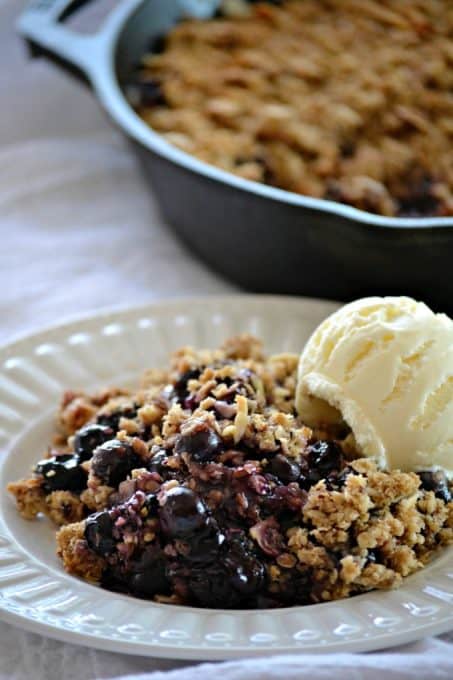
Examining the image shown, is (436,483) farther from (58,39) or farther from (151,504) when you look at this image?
(58,39)

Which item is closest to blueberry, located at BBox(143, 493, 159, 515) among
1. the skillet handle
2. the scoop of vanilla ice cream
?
the scoop of vanilla ice cream

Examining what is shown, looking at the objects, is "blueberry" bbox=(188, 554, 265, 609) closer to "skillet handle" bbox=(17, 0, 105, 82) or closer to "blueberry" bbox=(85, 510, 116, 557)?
"blueberry" bbox=(85, 510, 116, 557)

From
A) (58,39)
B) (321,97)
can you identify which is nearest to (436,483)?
(321,97)

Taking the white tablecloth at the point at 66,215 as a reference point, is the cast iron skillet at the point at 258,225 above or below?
above

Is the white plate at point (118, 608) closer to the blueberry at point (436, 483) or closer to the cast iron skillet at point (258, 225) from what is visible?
the blueberry at point (436, 483)

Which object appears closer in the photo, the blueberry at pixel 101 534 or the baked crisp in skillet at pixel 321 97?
the blueberry at pixel 101 534

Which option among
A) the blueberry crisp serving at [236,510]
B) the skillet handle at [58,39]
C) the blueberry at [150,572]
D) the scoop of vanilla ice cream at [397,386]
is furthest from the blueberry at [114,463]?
the skillet handle at [58,39]

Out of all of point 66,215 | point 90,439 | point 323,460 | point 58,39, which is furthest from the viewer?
point 66,215
